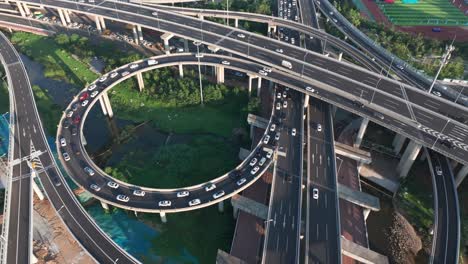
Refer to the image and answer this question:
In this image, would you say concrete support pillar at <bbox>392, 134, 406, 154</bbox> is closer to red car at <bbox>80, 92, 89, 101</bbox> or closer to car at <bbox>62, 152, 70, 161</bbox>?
car at <bbox>62, 152, 70, 161</bbox>

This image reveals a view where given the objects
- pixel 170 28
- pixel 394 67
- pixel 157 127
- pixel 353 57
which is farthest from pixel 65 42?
pixel 394 67

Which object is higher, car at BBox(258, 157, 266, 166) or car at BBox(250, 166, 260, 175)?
car at BBox(258, 157, 266, 166)

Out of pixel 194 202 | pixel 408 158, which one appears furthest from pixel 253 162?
pixel 408 158

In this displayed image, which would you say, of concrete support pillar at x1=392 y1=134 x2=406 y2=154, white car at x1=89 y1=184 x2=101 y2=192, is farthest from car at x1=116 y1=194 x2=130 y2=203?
concrete support pillar at x1=392 y1=134 x2=406 y2=154

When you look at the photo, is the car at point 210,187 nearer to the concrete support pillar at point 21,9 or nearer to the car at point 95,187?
the car at point 95,187

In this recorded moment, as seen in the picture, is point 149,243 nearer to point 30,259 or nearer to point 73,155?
point 30,259

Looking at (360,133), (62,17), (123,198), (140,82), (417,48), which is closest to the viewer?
(123,198)

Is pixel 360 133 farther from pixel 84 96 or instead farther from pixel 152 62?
pixel 84 96
